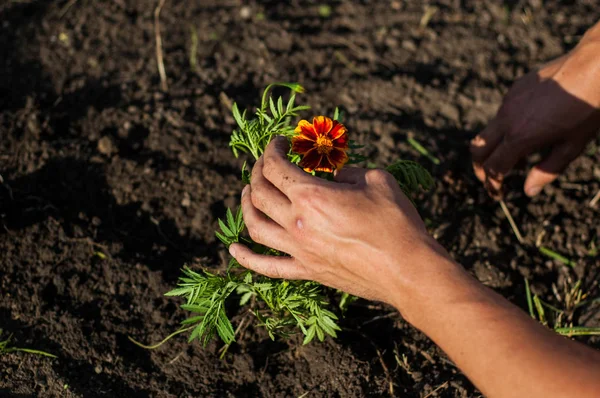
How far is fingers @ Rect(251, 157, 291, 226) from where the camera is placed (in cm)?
185

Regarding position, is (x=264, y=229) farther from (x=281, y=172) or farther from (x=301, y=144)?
(x=301, y=144)

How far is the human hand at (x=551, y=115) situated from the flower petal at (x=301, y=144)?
3.64ft

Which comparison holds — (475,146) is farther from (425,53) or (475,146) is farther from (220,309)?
(220,309)

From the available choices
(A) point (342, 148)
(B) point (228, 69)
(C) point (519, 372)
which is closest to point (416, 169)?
(A) point (342, 148)

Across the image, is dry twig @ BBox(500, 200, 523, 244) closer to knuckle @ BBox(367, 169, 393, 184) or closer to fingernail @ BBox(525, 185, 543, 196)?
fingernail @ BBox(525, 185, 543, 196)

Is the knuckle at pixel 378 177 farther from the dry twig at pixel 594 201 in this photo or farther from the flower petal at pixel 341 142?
the dry twig at pixel 594 201

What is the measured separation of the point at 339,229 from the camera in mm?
1751

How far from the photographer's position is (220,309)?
2277mm

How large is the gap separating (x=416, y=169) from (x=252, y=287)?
808 mm

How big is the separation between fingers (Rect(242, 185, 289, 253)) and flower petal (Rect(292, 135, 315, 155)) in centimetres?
25

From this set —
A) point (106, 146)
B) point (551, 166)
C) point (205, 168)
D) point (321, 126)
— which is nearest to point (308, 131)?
point (321, 126)

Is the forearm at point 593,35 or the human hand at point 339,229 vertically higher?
the forearm at point 593,35

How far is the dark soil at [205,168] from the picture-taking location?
8.59 feet

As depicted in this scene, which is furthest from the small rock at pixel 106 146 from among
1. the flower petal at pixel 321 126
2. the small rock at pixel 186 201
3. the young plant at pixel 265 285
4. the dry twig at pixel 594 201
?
the dry twig at pixel 594 201
